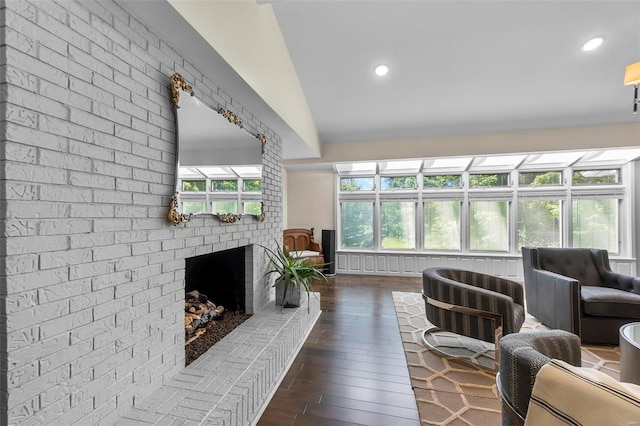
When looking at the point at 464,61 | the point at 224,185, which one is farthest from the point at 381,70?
the point at 224,185

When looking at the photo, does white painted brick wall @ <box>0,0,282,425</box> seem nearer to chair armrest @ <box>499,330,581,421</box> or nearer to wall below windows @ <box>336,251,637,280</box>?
chair armrest @ <box>499,330,581,421</box>

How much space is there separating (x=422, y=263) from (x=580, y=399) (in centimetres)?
507

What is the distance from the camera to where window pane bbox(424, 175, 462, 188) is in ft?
18.3

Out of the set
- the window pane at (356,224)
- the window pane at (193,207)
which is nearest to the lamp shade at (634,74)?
the window pane at (193,207)

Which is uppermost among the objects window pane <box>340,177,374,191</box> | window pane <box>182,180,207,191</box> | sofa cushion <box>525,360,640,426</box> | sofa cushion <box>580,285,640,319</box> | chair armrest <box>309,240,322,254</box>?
window pane <box>340,177,374,191</box>

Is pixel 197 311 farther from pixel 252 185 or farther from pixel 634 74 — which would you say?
pixel 634 74

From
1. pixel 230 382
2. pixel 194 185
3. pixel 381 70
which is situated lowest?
pixel 230 382

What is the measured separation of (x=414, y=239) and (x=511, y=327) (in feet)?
11.9

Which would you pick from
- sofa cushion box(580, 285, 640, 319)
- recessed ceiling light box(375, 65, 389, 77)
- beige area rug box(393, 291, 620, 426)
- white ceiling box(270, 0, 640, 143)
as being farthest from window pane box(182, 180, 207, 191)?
sofa cushion box(580, 285, 640, 319)

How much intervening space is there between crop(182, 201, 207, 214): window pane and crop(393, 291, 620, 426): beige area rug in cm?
202

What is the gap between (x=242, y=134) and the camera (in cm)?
245

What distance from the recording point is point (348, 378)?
217cm

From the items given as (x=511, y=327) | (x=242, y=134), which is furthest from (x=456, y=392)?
(x=242, y=134)

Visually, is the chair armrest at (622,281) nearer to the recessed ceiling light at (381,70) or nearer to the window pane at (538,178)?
the window pane at (538,178)
